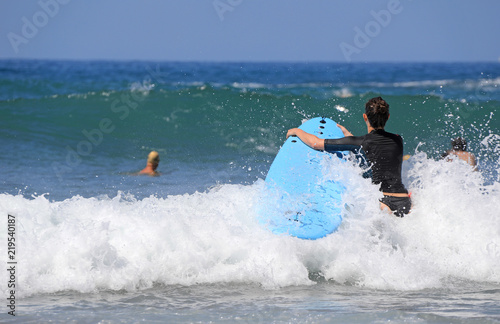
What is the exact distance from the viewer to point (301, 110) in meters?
14.8

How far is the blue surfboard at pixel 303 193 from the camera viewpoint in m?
4.80

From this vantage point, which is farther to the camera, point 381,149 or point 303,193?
point 303,193

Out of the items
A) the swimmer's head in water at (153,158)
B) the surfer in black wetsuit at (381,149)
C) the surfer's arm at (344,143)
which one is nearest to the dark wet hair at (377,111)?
the surfer in black wetsuit at (381,149)

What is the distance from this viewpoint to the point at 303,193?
4.94 meters

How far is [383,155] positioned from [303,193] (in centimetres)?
75

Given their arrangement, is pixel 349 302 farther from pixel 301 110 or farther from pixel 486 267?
pixel 301 110

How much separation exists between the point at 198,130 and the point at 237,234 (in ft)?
27.1

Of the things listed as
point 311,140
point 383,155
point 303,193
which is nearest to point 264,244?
point 303,193

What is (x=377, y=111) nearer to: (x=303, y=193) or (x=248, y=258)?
(x=303, y=193)

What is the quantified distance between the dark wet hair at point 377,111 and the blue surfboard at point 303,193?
1.36ft

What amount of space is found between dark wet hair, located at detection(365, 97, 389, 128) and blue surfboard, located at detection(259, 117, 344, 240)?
0.42 metres

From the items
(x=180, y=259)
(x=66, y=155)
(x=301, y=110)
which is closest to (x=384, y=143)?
(x=180, y=259)

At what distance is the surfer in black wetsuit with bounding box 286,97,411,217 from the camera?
15.4ft

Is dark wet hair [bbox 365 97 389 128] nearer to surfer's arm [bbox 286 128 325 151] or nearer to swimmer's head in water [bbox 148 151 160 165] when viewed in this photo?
surfer's arm [bbox 286 128 325 151]
